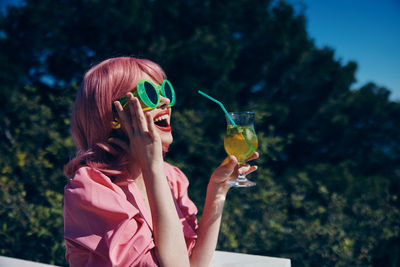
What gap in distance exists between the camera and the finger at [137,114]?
1.41 metres

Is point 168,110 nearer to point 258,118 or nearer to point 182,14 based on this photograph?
point 258,118

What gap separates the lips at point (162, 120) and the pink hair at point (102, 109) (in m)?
0.22

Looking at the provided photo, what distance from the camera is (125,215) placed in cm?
137

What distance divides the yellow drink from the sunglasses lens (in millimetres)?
518

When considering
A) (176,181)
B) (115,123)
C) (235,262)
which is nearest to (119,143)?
(115,123)

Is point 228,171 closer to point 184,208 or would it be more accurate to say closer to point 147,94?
point 184,208

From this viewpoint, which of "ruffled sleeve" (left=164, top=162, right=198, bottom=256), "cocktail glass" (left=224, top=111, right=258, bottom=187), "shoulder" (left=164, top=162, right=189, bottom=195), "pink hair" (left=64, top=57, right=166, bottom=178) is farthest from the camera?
"shoulder" (left=164, top=162, right=189, bottom=195)

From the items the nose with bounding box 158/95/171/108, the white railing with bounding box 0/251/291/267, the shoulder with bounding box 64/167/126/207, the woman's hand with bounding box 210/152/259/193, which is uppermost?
the nose with bounding box 158/95/171/108

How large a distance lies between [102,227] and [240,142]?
34.3 inches

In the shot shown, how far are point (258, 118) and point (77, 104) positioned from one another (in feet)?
8.46

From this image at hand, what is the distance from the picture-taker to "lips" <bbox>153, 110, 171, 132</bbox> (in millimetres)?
1661

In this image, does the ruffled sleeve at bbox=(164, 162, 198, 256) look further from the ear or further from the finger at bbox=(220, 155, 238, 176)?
the ear

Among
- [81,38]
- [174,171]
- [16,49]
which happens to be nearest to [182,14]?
[81,38]

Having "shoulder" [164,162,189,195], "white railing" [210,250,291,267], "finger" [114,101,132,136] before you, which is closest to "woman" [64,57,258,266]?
"finger" [114,101,132,136]
